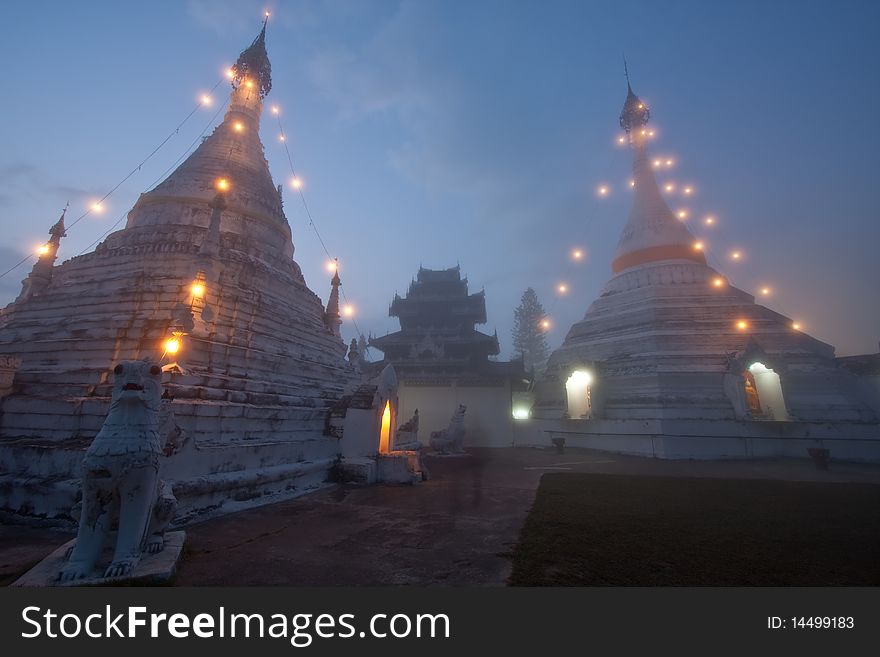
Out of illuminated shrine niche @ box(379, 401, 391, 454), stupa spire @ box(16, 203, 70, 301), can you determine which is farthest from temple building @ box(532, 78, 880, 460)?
stupa spire @ box(16, 203, 70, 301)

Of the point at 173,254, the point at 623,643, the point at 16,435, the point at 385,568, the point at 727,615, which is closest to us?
the point at 623,643

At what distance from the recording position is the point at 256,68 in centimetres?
2195

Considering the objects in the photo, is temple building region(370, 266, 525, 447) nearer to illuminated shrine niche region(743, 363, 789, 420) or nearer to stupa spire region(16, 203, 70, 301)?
illuminated shrine niche region(743, 363, 789, 420)

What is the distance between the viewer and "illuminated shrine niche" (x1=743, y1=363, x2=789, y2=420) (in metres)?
16.4

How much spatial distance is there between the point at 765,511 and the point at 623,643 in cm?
606

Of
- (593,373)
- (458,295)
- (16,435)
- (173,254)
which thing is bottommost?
(16,435)

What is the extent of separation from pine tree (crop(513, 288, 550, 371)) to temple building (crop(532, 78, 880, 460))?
32047mm

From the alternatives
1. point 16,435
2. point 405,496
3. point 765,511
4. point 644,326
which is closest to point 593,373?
point 644,326

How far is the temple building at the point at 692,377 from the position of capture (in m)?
15.4

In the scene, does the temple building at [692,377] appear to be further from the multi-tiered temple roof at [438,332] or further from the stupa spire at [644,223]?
the multi-tiered temple roof at [438,332]

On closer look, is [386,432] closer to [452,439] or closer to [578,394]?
[452,439]

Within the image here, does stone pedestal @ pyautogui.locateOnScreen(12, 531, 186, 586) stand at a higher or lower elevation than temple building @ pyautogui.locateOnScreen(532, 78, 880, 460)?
lower

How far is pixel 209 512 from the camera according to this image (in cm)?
614

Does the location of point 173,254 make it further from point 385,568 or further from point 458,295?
point 458,295
